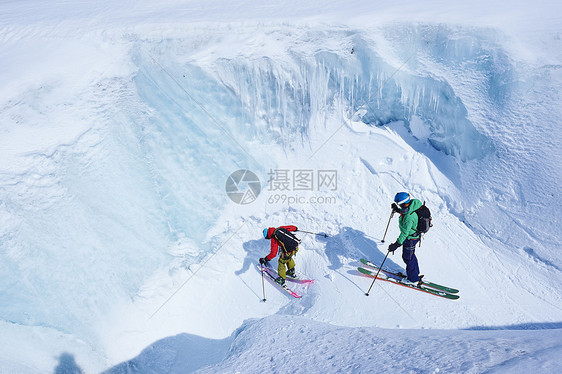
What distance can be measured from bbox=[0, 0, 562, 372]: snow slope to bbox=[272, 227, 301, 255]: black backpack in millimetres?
958

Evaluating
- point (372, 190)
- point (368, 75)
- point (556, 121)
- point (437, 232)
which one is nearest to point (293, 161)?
point (372, 190)

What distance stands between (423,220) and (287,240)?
2.54 m

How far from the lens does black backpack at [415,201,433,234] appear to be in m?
6.00

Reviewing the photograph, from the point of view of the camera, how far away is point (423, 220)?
6.01 m

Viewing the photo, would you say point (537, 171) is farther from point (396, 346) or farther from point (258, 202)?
point (258, 202)

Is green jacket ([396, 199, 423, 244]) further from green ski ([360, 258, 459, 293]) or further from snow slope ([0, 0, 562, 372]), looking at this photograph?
snow slope ([0, 0, 562, 372])

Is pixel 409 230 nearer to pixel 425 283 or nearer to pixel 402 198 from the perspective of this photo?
pixel 402 198

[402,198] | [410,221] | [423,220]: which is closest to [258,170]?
[402,198]

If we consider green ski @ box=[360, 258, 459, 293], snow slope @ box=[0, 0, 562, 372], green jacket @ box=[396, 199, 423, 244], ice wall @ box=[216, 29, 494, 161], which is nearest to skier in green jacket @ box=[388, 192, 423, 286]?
green jacket @ box=[396, 199, 423, 244]

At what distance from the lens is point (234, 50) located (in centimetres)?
740

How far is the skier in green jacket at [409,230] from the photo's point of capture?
600 centimetres

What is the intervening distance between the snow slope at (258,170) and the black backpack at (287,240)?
3.14 feet

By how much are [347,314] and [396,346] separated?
1.72m

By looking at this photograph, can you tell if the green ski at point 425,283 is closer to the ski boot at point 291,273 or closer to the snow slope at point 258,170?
the snow slope at point 258,170
